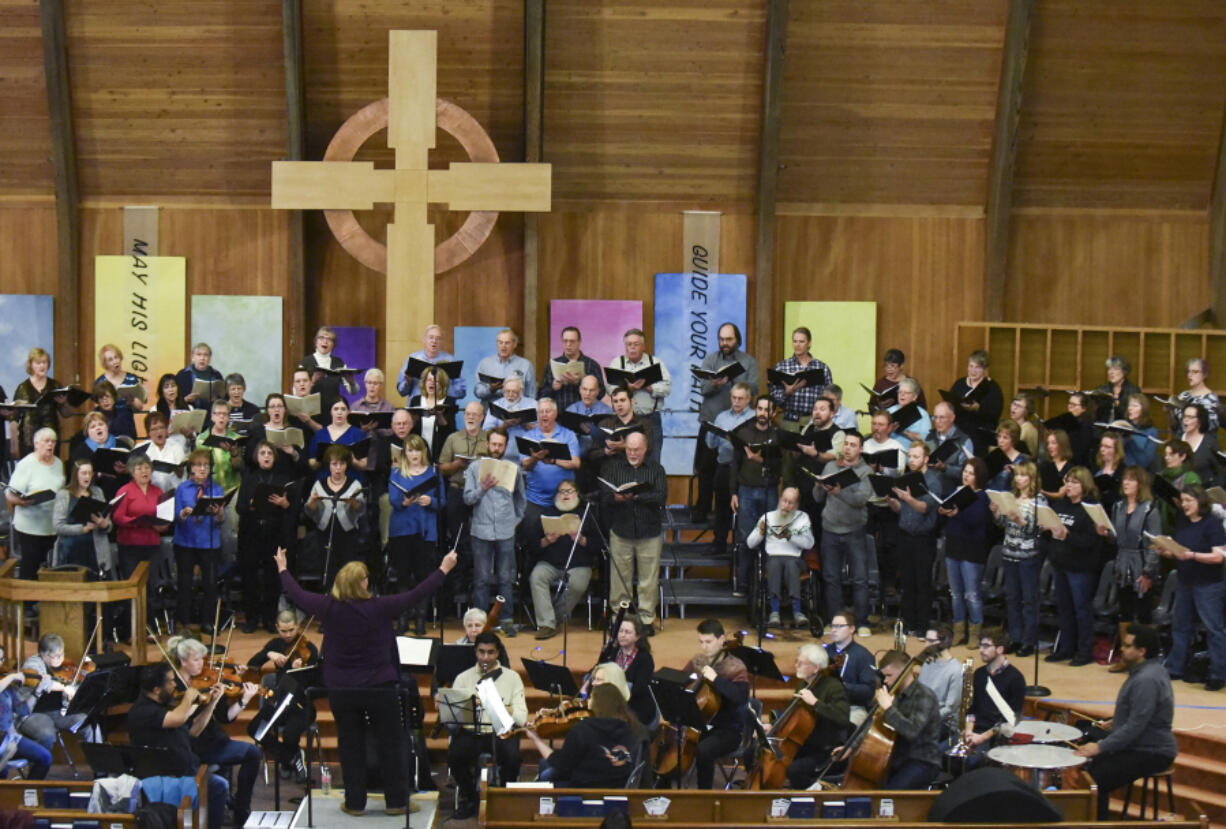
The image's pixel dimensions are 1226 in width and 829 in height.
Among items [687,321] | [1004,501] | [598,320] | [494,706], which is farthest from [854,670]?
[598,320]

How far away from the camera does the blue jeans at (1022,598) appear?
1032 cm

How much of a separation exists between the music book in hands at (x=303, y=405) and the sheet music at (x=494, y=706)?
10.4 feet

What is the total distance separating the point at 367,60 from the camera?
1304 cm

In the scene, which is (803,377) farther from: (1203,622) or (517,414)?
(1203,622)

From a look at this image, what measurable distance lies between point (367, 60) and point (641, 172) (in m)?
2.49

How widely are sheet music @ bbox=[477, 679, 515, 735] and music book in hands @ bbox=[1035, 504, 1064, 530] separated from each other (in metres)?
3.76

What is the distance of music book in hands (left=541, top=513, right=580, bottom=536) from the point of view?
34.0 ft

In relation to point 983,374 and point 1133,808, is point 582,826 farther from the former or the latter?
point 983,374

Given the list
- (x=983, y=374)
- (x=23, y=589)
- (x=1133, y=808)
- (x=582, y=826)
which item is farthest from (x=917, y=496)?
(x=23, y=589)

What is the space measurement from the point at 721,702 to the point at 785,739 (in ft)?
1.36

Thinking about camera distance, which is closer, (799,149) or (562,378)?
(562,378)

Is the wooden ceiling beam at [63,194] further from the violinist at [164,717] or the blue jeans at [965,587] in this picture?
the blue jeans at [965,587]

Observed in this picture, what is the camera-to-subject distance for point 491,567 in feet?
34.8

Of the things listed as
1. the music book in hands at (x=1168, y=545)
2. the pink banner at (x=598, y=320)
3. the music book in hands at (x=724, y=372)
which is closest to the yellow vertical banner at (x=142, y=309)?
the pink banner at (x=598, y=320)
